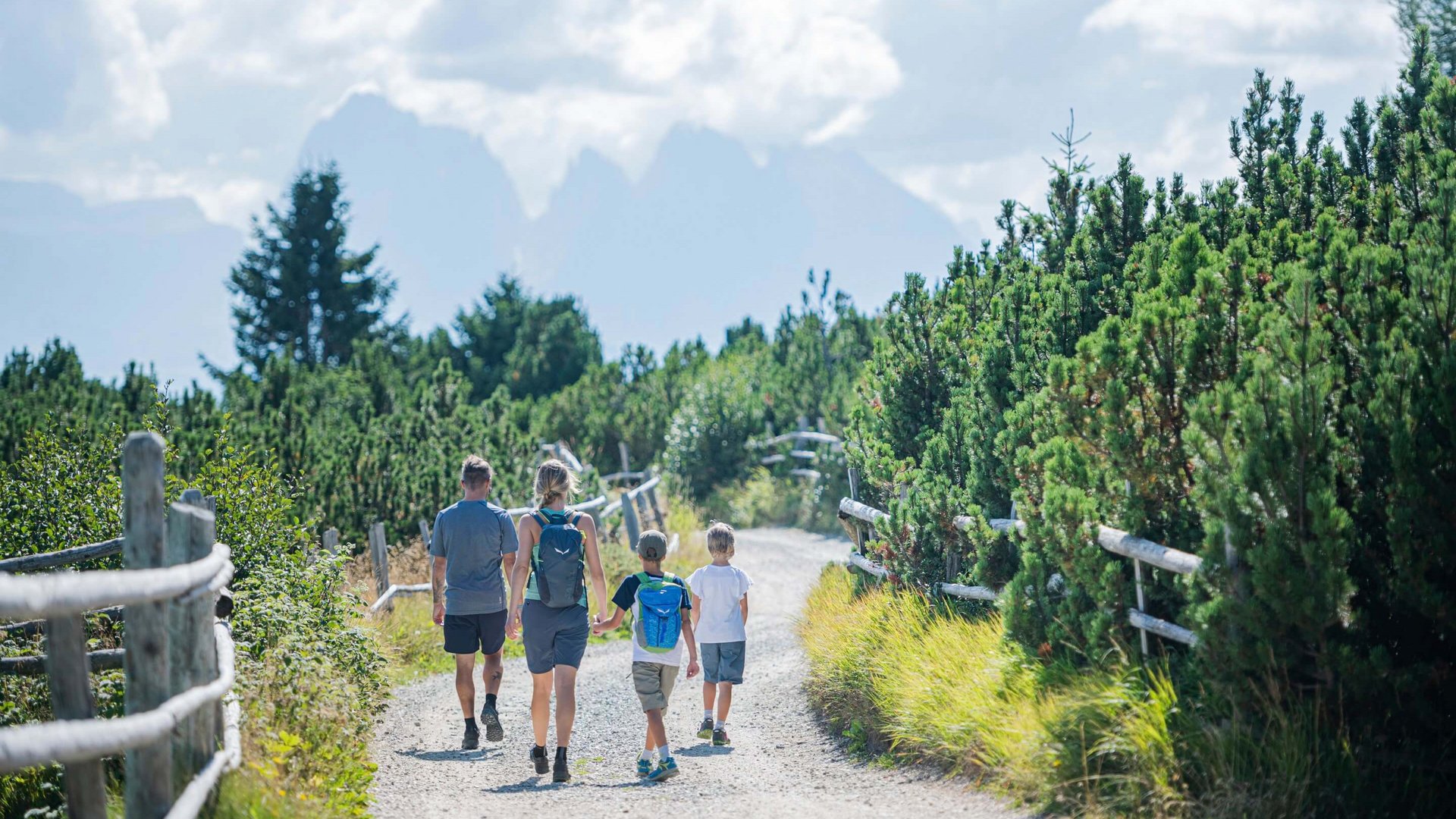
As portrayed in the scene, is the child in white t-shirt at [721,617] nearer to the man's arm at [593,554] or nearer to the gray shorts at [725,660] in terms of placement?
the gray shorts at [725,660]

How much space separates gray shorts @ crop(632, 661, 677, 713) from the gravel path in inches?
17.0

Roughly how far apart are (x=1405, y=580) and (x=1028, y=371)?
3.27 m

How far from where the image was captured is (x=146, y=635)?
13.8 ft

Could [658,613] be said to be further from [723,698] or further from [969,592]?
[969,592]

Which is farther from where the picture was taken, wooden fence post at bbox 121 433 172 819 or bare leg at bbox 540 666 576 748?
bare leg at bbox 540 666 576 748

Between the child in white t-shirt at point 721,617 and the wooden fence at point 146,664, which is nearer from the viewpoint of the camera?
the wooden fence at point 146,664

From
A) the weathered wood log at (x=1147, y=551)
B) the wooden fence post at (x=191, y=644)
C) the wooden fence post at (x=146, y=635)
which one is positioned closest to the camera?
the wooden fence post at (x=146, y=635)

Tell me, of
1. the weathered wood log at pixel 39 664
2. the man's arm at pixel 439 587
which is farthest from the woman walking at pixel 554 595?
the weathered wood log at pixel 39 664

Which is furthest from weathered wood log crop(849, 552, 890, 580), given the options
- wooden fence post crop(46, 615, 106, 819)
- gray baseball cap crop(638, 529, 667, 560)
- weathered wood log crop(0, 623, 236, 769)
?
wooden fence post crop(46, 615, 106, 819)

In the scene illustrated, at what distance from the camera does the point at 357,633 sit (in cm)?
866

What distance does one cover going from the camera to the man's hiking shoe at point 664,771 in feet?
22.5

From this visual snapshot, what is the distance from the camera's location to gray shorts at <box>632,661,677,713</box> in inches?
275

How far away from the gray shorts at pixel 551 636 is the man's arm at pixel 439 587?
1025 mm

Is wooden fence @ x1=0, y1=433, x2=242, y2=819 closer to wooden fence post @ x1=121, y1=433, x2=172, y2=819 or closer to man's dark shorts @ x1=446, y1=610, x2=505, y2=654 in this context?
wooden fence post @ x1=121, y1=433, x2=172, y2=819
